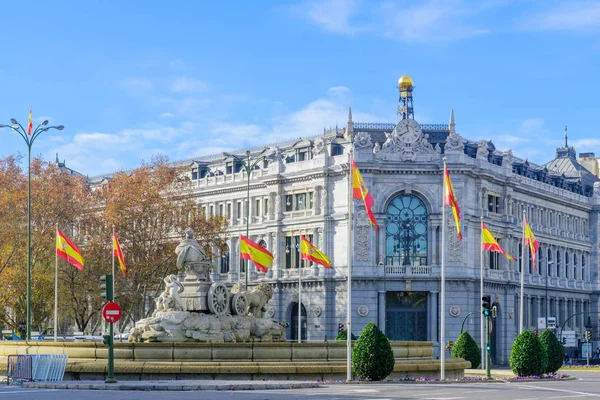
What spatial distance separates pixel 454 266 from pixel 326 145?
14.0 metres

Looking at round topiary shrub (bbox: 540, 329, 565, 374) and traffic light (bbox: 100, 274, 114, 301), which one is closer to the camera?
traffic light (bbox: 100, 274, 114, 301)

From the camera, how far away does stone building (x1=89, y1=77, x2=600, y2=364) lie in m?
85.1

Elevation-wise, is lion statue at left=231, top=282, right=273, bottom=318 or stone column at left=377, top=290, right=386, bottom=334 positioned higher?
lion statue at left=231, top=282, right=273, bottom=318

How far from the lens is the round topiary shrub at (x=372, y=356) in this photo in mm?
40344

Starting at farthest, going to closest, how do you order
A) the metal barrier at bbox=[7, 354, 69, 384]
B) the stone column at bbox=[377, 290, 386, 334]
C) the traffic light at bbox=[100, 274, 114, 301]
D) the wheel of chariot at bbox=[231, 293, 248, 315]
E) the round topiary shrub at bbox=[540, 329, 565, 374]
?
the stone column at bbox=[377, 290, 386, 334]
the round topiary shrub at bbox=[540, 329, 565, 374]
the wheel of chariot at bbox=[231, 293, 248, 315]
the metal barrier at bbox=[7, 354, 69, 384]
the traffic light at bbox=[100, 274, 114, 301]

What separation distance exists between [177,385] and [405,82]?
62110 millimetres

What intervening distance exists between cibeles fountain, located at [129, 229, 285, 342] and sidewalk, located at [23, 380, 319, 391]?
6762 millimetres

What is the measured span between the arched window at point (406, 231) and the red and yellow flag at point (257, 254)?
78.4 feet

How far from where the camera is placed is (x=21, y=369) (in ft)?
129

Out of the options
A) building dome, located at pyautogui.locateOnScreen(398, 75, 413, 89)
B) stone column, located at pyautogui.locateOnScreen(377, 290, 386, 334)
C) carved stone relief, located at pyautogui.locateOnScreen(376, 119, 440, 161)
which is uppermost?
building dome, located at pyautogui.locateOnScreen(398, 75, 413, 89)

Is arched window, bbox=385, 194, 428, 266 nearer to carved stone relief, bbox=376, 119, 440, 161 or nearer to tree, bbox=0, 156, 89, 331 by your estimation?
carved stone relief, bbox=376, 119, 440, 161

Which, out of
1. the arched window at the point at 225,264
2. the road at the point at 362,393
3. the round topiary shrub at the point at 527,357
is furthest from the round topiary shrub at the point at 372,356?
the arched window at the point at 225,264

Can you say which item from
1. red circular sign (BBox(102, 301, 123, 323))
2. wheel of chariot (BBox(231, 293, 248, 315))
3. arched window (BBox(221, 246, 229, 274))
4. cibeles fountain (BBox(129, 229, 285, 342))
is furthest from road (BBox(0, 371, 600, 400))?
arched window (BBox(221, 246, 229, 274))

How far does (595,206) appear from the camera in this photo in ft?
371
